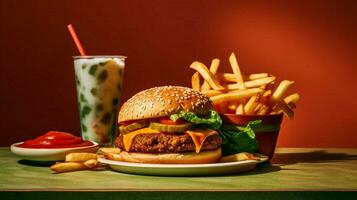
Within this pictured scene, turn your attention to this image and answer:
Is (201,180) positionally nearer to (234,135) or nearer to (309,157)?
(234,135)

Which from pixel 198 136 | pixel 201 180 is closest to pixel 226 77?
pixel 198 136

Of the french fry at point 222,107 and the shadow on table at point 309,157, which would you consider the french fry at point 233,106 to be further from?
the shadow on table at point 309,157

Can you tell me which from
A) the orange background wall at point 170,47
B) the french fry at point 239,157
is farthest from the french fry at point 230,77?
the orange background wall at point 170,47

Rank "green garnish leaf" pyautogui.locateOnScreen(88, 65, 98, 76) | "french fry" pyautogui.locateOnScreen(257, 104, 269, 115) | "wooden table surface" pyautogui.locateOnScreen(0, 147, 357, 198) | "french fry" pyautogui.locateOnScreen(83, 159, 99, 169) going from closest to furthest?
1. "wooden table surface" pyautogui.locateOnScreen(0, 147, 357, 198)
2. "french fry" pyautogui.locateOnScreen(83, 159, 99, 169)
3. "french fry" pyautogui.locateOnScreen(257, 104, 269, 115)
4. "green garnish leaf" pyautogui.locateOnScreen(88, 65, 98, 76)

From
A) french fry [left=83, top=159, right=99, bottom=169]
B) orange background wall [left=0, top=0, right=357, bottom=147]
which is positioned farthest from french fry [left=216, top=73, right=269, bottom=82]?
orange background wall [left=0, top=0, right=357, bottom=147]

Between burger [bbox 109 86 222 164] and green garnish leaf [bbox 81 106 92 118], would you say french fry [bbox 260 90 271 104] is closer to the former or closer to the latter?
burger [bbox 109 86 222 164]

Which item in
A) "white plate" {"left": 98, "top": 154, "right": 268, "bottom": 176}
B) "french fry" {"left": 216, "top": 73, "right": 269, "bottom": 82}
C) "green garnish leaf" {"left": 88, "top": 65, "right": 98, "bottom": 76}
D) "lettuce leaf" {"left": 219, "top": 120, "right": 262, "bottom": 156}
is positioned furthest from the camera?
"green garnish leaf" {"left": 88, "top": 65, "right": 98, "bottom": 76}

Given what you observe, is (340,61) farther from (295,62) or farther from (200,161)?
(200,161)
